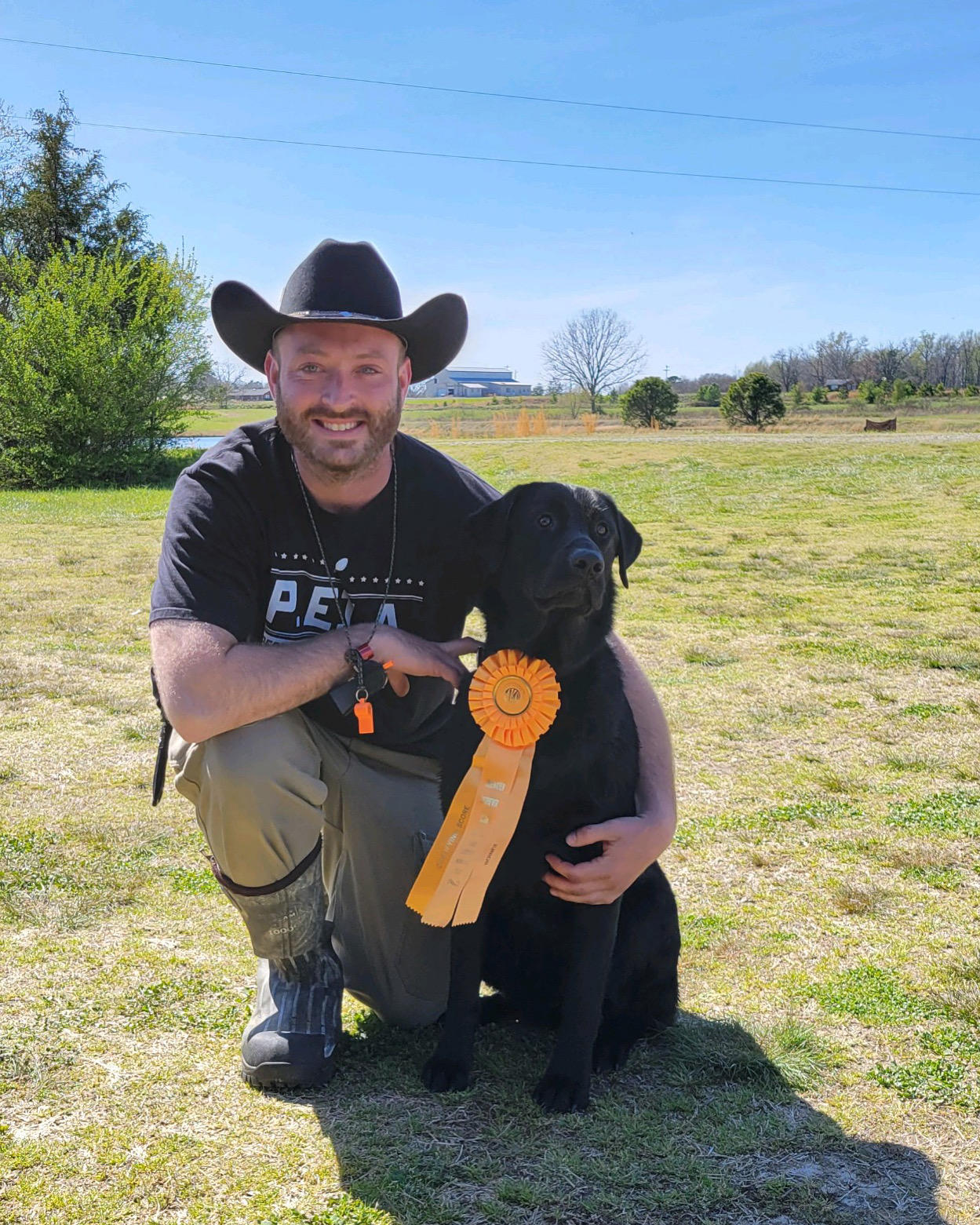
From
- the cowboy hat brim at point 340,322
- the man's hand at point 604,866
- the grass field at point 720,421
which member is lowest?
the man's hand at point 604,866

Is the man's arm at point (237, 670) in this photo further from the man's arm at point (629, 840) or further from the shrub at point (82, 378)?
the shrub at point (82, 378)

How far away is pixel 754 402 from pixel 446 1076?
26994 mm

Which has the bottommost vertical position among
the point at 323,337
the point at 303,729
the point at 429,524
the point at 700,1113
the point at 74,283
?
the point at 700,1113

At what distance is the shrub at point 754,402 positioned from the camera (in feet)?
90.4

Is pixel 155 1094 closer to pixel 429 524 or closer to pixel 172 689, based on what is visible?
pixel 172 689

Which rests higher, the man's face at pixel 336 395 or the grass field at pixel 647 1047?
the man's face at pixel 336 395

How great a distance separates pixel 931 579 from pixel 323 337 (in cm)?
744

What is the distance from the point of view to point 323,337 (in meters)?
2.50

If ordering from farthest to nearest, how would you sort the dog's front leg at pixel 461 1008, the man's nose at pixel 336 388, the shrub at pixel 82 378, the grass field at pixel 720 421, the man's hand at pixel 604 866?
the grass field at pixel 720 421 → the shrub at pixel 82 378 → the man's nose at pixel 336 388 → the dog's front leg at pixel 461 1008 → the man's hand at pixel 604 866

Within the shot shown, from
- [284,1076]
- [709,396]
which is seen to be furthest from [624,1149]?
[709,396]

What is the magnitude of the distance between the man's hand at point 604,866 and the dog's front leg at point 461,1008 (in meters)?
0.21

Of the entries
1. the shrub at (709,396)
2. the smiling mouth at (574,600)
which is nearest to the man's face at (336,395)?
the smiling mouth at (574,600)

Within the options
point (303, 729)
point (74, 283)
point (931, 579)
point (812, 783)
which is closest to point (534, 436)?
point (74, 283)

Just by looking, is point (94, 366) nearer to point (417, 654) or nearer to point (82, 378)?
point (82, 378)
